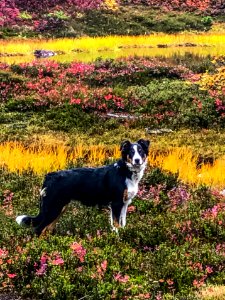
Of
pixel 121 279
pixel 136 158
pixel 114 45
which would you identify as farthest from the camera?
pixel 114 45

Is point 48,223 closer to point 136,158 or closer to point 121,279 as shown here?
point 136,158

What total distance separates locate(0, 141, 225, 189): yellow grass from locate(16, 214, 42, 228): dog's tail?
15.8ft

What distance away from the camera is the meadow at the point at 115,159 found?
7.98 meters

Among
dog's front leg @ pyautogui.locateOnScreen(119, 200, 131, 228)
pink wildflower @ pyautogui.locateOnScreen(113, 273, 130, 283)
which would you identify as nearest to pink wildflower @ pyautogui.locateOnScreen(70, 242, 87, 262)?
pink wildflower @ pyautogui.locateOnScreen(113, 273, 130, 283)

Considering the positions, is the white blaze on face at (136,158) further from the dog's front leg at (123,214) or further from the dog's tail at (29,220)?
the dog's tail at (29,220)

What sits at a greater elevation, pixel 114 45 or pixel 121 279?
pixel 121 279

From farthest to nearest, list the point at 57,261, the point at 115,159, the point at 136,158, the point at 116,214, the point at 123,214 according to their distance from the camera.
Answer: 1. the point at 115,159
2. the point at 123,214
3. the point at 116,214
4. the point at 136,158
5. the point at 57,261

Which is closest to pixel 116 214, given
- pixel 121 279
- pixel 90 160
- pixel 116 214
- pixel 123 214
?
pixel 116 214

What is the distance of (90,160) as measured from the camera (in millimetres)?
15898

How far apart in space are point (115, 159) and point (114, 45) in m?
33.0

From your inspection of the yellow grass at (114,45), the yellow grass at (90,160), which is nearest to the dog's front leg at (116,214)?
the yellow grass at (90,160)

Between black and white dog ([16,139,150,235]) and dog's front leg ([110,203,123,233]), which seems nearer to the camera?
black and white dog ([16,139,150,235])

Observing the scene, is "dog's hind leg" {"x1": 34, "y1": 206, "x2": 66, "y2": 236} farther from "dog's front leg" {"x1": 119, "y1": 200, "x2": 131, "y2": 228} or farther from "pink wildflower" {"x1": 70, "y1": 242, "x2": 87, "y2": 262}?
"pink wildflower" {"x1": 70, "y1": 242, "x2": 87, "y2": 262}

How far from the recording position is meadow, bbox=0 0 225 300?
26.2ft
